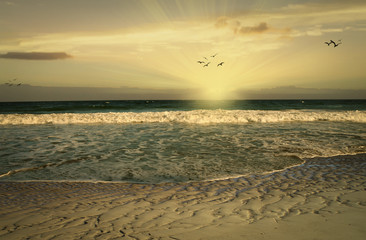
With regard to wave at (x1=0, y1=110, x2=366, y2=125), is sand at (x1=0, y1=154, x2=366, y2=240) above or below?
below

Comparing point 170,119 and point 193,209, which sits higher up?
point 170,119

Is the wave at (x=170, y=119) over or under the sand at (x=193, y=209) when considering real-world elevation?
over

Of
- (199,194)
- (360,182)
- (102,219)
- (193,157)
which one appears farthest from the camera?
(193,157)

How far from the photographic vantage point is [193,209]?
14.0ft

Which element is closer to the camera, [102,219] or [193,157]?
[102,219]

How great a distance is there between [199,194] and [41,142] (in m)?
10.0

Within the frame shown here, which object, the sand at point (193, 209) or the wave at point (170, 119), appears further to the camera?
the wave at point (170, 119)

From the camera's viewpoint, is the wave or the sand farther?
the wave

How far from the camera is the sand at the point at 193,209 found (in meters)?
3.39

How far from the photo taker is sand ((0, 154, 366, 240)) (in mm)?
3389

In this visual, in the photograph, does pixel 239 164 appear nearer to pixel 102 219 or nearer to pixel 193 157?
pixel 193 157

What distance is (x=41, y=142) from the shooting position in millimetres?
11867

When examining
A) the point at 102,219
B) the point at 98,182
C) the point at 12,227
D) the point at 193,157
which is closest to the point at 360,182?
the point at 193,157

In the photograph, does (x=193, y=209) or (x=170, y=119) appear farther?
(x=170, y=119)
